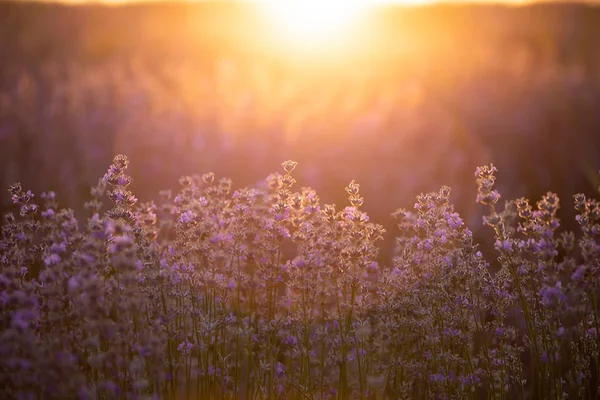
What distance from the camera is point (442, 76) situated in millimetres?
11695

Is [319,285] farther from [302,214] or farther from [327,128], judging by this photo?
[327,128]

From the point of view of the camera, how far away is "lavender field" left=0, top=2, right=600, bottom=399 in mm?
3092

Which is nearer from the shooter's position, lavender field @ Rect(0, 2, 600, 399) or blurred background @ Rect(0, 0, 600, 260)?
lavender field @ Rect(0, 2, 600, 399)

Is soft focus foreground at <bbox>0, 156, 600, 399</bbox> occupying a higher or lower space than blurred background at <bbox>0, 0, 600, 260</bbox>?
lower

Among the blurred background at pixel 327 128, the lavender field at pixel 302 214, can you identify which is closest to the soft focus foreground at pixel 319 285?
the lavender field at pixel 302 214

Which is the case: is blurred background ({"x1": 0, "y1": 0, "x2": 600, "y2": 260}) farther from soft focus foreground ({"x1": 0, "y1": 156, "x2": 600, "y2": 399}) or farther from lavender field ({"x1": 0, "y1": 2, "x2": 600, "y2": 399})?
soft focus foreground ({"x1": 0, "y1": 156, "x2": 600, "y2": 399})

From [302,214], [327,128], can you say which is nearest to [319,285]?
[302,214]

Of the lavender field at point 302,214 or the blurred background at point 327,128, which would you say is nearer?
the lavender field at point 302,214

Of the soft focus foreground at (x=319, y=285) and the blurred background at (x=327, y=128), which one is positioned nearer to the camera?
the soft focus foreground at (x=319, y=285)

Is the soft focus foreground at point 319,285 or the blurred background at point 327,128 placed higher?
the blurred background at point 327,128

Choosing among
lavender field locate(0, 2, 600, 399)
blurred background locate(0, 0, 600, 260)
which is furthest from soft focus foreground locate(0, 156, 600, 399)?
blurred background locate(0, 0, 600, 260)

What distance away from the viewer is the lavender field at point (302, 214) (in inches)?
122

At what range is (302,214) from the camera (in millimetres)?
3838

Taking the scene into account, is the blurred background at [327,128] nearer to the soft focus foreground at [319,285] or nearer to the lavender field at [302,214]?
the lavender field at [302,214]
